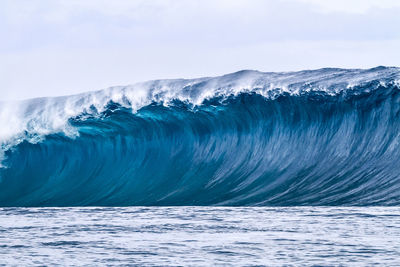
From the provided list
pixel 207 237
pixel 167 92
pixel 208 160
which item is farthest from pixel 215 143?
pixel 207 237

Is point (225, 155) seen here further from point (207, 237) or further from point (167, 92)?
point (207, 237)

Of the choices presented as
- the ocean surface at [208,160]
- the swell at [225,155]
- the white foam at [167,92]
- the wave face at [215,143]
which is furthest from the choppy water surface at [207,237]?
the white foam at [167,92]

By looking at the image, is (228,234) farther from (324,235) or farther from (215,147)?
(215,147)

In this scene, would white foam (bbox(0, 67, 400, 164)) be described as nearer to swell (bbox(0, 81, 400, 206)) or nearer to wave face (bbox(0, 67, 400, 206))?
wave face (bbox(0, 67, 400, 206))

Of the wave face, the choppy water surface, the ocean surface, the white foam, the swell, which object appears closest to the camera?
the choppy water surface

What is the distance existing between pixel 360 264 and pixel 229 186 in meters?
7.06

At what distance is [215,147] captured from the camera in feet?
49.2

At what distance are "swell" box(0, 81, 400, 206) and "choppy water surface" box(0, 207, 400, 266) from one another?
1.66 meters

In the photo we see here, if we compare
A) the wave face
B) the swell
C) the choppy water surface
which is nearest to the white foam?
the wave face

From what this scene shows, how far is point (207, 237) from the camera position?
27.0 feet

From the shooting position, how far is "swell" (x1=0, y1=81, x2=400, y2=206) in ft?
42.6

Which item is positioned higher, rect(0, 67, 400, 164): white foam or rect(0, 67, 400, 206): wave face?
rect(0, 67, 400, 164): white foam

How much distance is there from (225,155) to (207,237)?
639 cm

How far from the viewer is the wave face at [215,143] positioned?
43.2ft
